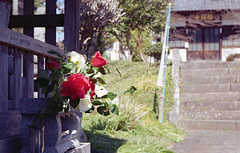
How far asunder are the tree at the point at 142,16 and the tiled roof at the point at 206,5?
4757mm

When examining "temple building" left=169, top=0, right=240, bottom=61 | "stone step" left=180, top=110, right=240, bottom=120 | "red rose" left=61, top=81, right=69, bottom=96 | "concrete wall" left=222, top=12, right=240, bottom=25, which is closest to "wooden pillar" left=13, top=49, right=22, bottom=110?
"red rose" left=61, top=81, right=69, bottom=96

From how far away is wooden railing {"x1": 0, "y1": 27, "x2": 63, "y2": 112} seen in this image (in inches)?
114

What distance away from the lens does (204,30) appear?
2108 centimetres

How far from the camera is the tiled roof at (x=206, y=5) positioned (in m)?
19.8

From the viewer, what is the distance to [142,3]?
15117 millimetres

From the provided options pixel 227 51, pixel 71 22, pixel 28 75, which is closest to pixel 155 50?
pixel 227 51

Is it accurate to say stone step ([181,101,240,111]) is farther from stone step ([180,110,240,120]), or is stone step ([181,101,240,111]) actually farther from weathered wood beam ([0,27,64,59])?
weathered wood beam ([0,27,64,59])

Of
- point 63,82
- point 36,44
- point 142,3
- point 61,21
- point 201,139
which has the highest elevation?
point 142,3

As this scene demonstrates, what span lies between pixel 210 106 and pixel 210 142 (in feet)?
9.01

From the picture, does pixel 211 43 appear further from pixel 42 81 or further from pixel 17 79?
pixel 42 81

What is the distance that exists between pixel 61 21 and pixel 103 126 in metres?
2.55

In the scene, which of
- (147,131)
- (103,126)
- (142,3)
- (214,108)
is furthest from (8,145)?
(142,3)

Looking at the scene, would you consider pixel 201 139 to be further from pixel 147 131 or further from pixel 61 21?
pixel 61 21

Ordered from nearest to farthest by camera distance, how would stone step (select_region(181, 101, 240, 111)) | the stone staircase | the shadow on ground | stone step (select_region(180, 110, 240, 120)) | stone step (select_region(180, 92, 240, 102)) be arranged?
the shadow on ground < the stone staircase < stone step (select_region(180, 110, 240, 120)) < stone step (select_region(181, 101, 240, 111)) < stone step (select_region(180, 92, 240, 102))
